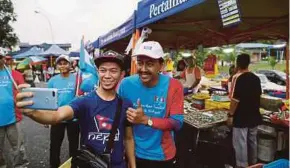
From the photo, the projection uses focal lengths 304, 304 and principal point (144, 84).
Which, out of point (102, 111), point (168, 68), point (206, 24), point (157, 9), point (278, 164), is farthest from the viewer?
point (168, 68)

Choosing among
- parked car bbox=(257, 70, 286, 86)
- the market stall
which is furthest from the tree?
the market stall

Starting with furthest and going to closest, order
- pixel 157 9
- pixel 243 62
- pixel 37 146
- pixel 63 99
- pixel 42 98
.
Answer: pixel 37 146
pixel 243 62
pixel 63 99
pixel 157 9
pixel 42 98

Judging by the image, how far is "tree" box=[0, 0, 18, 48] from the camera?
41469 millimetres

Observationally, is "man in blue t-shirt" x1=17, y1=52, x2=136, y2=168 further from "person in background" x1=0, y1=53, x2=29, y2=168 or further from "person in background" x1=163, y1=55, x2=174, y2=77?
"person in background" x1=163, y1=55, x2=174, y2=77

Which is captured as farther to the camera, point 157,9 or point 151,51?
point 157,9

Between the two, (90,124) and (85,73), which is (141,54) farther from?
(85,73)

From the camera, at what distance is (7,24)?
4231cm

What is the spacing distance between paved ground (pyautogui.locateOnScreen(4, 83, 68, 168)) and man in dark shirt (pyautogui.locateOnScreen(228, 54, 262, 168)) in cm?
325

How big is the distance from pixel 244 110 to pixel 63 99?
280 centimetres

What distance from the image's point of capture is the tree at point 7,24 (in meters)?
41.5

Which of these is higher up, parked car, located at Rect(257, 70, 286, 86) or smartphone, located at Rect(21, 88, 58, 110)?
smartphone, located at Rect(21, 88, 58, 110)

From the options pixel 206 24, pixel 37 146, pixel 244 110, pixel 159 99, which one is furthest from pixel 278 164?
pixel 37 146

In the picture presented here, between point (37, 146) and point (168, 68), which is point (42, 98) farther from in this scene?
point (168, 68)

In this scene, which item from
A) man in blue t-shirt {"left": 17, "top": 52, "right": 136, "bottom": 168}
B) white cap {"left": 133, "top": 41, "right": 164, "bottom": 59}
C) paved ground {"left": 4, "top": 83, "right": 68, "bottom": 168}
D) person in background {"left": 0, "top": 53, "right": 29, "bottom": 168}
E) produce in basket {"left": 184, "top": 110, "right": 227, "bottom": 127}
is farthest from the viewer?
paved ground {"left": 4, "top": 83, "right": 68, "bottom": 168}
